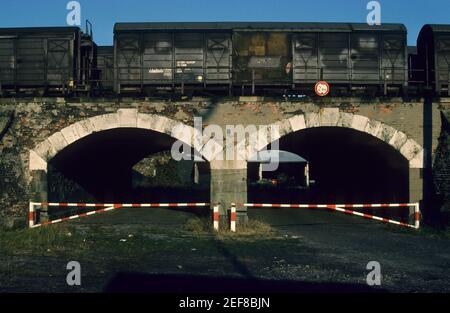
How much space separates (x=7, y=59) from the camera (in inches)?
663

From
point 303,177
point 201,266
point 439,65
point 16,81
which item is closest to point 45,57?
point 16,81

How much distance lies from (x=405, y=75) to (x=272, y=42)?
525 cm

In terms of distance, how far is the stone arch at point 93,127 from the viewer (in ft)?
44.1

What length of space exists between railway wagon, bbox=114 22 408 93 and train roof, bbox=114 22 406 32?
0.12 ft

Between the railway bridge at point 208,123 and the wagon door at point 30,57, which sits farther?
the wagon door at point 30,57

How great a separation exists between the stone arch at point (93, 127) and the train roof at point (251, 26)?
5.10 m

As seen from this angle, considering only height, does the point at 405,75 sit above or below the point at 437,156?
above

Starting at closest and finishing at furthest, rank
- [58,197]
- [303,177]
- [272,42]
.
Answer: [58,197]
[272,42]
[303,177]

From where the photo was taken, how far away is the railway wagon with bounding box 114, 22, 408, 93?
17.2 m

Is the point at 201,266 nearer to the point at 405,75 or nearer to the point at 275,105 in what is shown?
the point at 275,105

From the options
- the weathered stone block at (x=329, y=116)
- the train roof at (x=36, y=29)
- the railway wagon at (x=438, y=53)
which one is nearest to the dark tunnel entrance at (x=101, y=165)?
the train roof at (x=36, y=29)

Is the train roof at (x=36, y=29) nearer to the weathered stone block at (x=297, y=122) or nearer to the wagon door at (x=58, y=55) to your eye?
the wagon door at (x=58, y=55)

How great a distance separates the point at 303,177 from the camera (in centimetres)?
3962

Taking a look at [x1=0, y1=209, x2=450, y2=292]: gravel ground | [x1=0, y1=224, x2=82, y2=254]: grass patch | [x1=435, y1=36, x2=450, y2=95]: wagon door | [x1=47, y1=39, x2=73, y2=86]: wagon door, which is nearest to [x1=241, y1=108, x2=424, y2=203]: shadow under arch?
[x1=0, y1=209, x2=450, y2=292]: gravel ground
